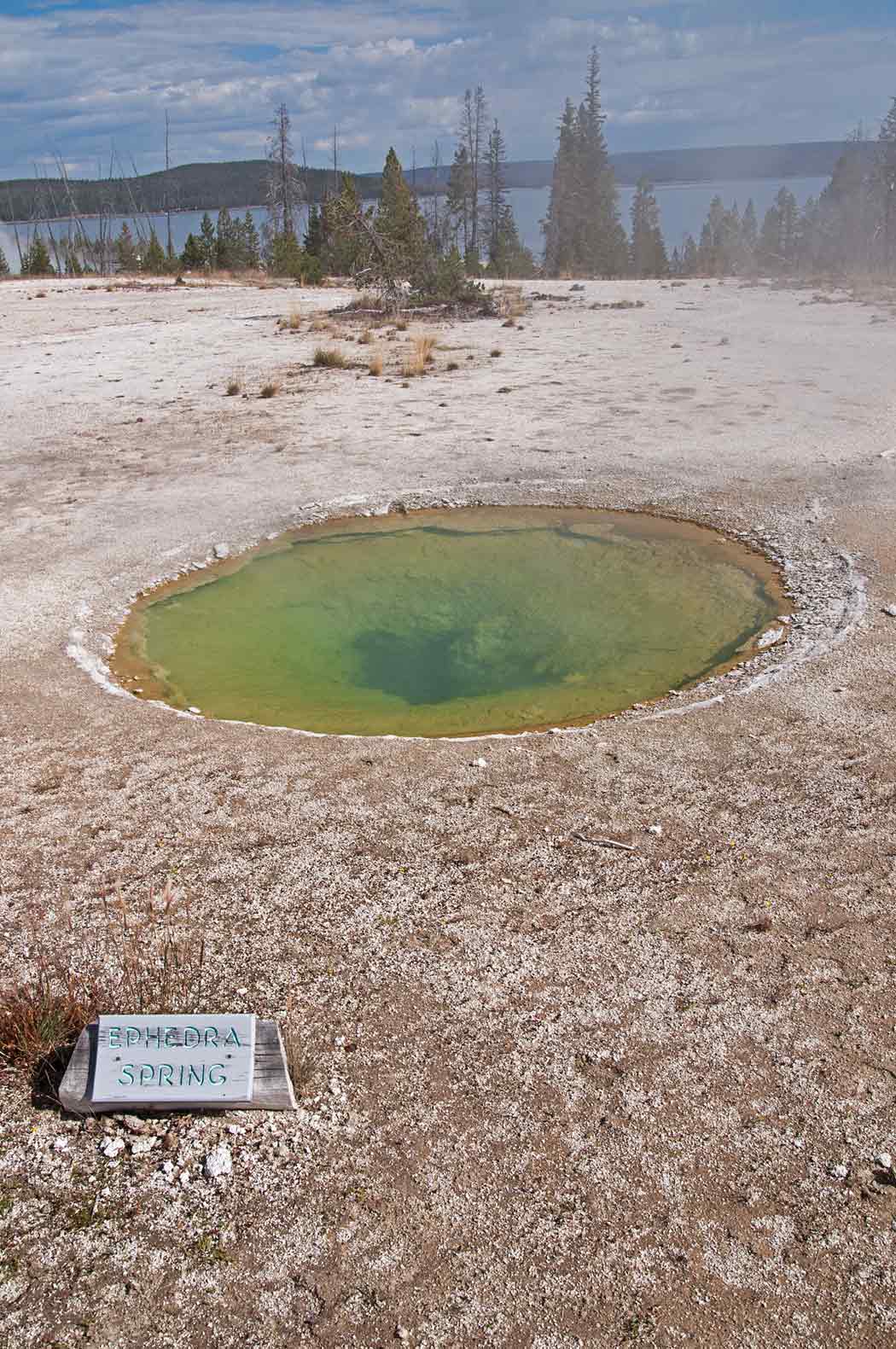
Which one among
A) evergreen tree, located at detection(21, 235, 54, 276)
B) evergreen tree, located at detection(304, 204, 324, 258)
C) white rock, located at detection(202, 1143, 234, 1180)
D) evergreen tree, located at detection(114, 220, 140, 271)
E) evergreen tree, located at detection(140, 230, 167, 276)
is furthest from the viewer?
evergreen tree, located at detection(114, 220, 140, 271)

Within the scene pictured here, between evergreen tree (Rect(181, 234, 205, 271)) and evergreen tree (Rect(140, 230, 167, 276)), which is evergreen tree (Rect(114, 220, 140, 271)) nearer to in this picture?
evergreen tree (Rect(140, 230, 167, 276))

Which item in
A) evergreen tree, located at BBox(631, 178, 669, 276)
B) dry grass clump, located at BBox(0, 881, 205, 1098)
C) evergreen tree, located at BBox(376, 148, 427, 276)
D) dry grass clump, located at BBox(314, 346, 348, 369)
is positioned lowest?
dry grass clump, located at BBox(0, 881, 205, 1098)

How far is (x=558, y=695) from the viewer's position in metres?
6.20

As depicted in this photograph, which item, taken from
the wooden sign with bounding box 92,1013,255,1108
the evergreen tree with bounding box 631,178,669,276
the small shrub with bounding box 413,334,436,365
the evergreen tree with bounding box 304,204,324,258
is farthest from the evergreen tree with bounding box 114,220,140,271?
the wooden sign with bounding box 92,1013,255,1108

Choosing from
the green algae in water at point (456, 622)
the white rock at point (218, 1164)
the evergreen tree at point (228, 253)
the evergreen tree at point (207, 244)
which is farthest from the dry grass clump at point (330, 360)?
the evergreen tree at point (228, 253)

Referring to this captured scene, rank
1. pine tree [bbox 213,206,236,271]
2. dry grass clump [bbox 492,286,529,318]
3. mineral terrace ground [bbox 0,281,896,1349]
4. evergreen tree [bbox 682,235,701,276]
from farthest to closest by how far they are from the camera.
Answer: evergreen tree [bbox 682,235,701,276] → pine tree [bbox 213,206,236,271] → dry grass clump [bbox 492,286,529,318] → mineral terrace ground [bbox 0,281,896,1349]

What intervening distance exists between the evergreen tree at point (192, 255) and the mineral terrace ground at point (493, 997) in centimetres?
3130

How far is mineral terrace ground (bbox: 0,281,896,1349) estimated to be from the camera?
2.59m

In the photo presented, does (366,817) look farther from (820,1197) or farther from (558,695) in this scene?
(820,1197)

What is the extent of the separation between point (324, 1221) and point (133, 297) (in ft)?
81.9

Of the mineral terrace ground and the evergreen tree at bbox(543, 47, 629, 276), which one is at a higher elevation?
the evergreen tree at bbox(543, 47, 629, 276)

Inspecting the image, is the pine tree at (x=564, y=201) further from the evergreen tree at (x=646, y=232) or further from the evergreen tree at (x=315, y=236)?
the evergreen tree at (x=315, y=236)

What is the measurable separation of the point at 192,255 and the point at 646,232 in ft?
113

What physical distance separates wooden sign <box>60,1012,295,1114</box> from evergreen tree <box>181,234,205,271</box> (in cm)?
3713
